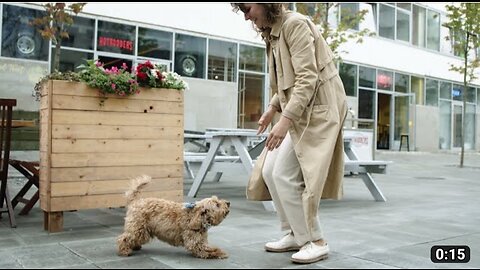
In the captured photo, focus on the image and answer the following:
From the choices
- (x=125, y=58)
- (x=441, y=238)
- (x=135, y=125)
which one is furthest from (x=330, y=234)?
(x=125, y=58)

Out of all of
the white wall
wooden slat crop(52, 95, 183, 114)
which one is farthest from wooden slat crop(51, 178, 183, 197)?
the white wall

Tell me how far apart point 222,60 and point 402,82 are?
9850 mm

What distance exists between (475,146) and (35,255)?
2425 cm

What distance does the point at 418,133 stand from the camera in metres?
22.3

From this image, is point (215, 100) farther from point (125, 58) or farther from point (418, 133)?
point (418, 133)

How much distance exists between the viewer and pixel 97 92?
4.08 meters

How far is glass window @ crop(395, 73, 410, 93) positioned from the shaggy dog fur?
64.3ft

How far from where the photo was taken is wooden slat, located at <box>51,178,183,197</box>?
3922mm

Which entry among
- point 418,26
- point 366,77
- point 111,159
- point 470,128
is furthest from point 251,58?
point 470,128

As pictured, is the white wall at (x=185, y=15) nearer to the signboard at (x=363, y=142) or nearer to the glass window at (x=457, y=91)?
the signboard at (x=363, y=142)

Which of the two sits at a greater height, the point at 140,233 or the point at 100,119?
the point at 100,119

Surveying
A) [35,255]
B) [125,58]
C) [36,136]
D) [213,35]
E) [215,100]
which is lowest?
[35,255]

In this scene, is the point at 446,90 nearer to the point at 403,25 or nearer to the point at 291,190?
the point at 403,25

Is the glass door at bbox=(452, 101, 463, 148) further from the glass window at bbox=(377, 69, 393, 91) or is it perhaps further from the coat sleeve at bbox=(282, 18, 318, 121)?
the coat sleeve at bbox=(282, 18, 318, 121)
